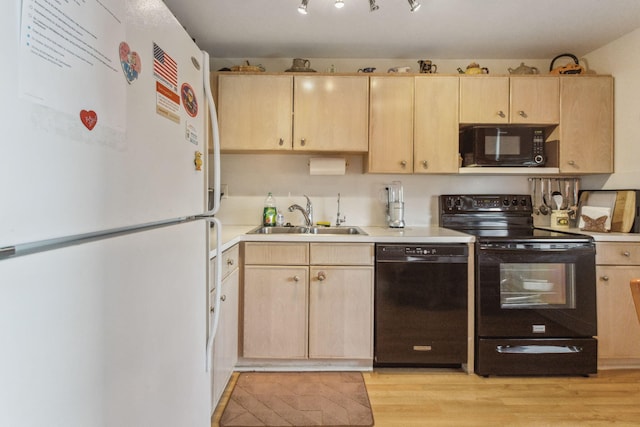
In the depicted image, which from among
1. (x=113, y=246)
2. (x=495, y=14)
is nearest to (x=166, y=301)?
(x=113, y=246)

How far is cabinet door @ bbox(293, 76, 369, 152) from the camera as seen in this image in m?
2.52

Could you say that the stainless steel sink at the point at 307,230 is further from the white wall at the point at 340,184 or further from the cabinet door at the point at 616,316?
the cabinet door at the point at 616,316

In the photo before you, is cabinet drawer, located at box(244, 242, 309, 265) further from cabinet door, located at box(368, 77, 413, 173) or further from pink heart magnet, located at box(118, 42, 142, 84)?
pink heart magnet, located at box(118, 42, 142, 84)

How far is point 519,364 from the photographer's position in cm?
217

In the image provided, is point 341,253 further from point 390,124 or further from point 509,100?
point 509,100

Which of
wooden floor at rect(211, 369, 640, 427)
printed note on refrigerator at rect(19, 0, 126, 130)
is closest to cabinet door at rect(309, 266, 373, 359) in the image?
wooden floor at rect(211, 369, 640, 427)

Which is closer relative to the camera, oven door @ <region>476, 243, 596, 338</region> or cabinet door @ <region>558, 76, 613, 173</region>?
oven door @ <region>476, 243, 596, 338</region>

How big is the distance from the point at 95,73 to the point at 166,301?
547mm

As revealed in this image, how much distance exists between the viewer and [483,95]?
8.34ft

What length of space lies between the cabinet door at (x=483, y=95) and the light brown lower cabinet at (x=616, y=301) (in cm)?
113

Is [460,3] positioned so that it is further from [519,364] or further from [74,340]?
[74,340]

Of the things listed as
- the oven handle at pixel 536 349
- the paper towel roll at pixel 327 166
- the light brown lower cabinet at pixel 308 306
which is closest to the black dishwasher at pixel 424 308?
the light brown lower cabinet at pixel 308 306

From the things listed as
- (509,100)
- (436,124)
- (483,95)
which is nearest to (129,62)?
(436,124)

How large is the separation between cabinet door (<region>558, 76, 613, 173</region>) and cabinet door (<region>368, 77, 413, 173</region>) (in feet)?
3.70
